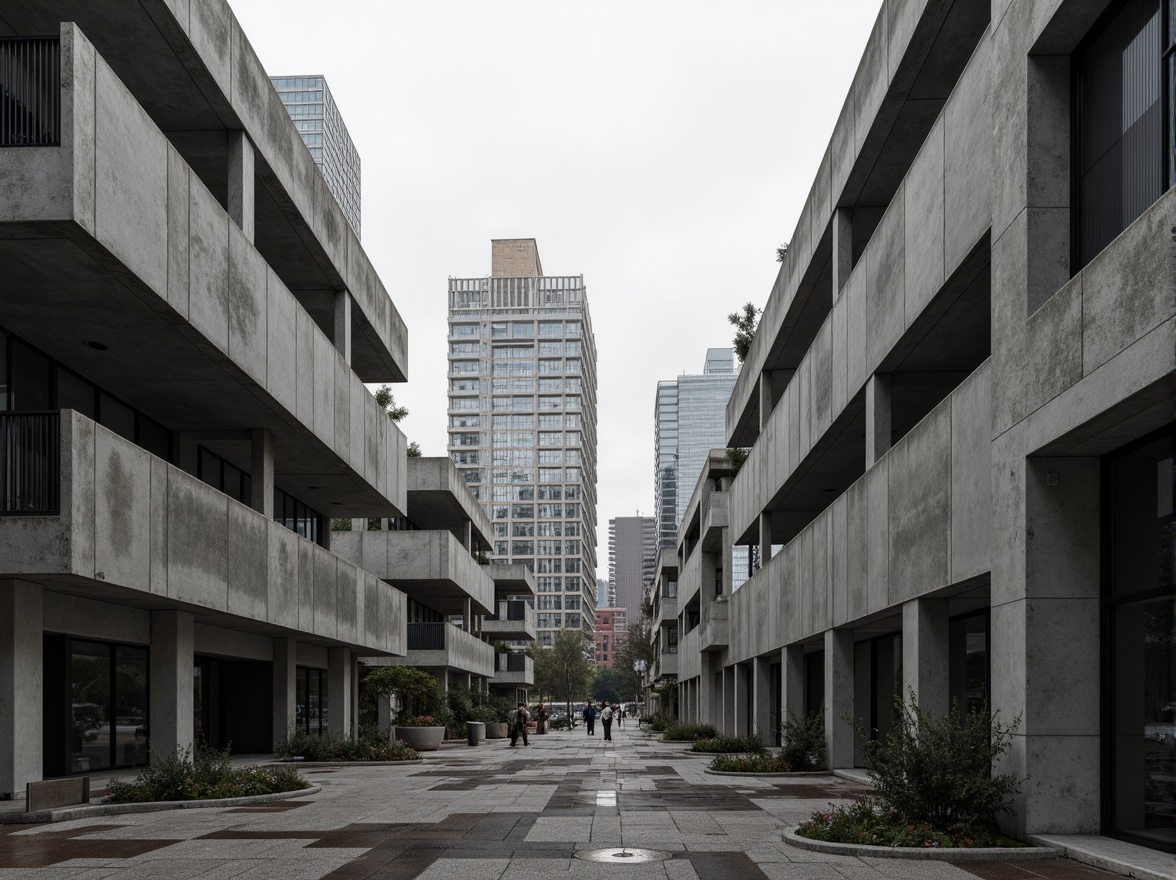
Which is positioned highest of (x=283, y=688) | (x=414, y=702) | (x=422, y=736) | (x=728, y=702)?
(x=283, y=688)

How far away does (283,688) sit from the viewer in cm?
3097

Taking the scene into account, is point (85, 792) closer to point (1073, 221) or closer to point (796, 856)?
point (796, 856)

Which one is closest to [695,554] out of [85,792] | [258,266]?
[258,266]

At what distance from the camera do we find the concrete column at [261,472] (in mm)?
25047

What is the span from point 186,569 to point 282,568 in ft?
18.8

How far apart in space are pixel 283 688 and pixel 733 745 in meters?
12.1

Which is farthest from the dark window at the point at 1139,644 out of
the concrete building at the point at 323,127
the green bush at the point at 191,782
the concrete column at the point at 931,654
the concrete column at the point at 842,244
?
the concrete building at the point at 323,127

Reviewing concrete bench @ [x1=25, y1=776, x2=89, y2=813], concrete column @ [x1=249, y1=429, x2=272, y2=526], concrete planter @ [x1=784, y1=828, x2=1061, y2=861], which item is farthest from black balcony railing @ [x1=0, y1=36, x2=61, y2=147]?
concrete planter @ [x1=784, y1=828, x2=1061, y2=861]

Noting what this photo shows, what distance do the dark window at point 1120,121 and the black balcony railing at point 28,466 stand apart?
12699 millimetres

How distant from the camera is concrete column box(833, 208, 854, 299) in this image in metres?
25.2

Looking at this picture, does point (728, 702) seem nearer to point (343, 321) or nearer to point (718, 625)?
point (718, 625)

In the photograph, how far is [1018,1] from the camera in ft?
45.2

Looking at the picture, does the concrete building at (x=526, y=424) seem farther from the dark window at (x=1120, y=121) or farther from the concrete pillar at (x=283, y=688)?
the dark window at (x=1120, y=121)

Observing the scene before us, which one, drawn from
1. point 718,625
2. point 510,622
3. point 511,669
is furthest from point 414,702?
point 510,622
